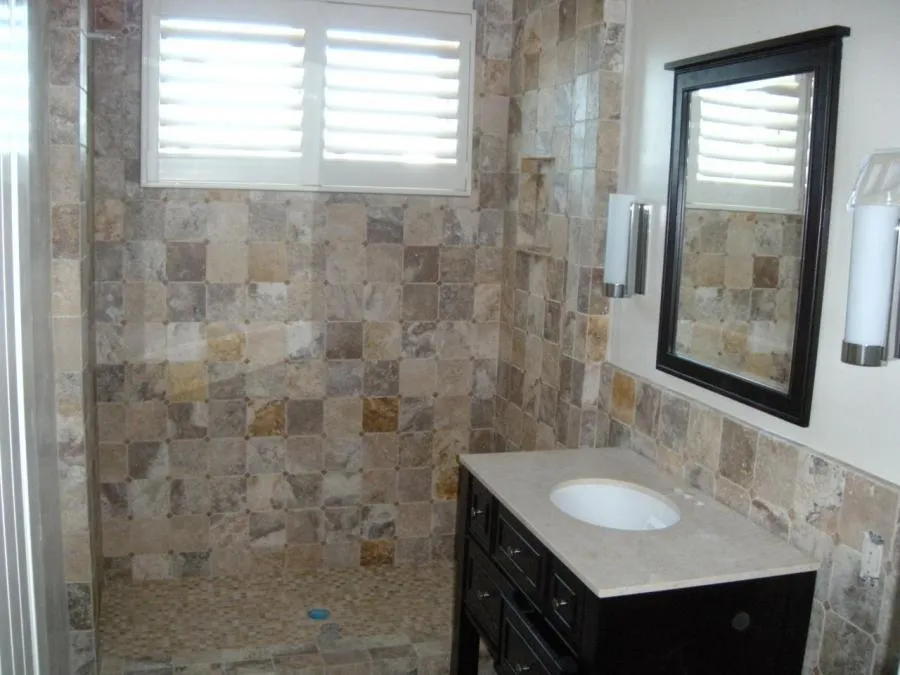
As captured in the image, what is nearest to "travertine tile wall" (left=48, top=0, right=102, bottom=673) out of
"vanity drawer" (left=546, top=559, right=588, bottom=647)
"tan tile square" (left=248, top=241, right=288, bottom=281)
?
"tan tile square" (left=248, top=241, right=288, bottom=281)

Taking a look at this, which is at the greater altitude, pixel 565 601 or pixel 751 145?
pixel 751 145

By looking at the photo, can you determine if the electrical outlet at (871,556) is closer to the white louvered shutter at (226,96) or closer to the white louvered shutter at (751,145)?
the white louvered shutter at (751,145)

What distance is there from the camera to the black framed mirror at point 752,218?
1.97m

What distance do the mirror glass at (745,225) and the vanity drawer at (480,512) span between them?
2.10 feet

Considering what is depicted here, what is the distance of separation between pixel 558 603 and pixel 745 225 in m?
0.98

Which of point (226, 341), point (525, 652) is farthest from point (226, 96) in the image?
point (525, 652)

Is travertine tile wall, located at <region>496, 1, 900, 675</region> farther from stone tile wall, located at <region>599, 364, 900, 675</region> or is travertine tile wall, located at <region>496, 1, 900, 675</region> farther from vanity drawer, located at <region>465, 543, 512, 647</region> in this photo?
vanity drawer, located at <region>465, 543, 512, 647</region>

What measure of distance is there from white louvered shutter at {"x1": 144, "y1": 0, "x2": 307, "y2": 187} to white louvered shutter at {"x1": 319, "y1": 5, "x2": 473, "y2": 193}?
132mm

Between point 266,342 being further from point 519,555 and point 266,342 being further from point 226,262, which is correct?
point 519,555

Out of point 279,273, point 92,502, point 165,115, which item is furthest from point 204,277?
point 92,502

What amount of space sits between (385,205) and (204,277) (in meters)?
0.71

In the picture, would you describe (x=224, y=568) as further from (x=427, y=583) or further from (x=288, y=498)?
(x=427, y=583)

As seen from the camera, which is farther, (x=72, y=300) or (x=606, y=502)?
(x=72, y=300)

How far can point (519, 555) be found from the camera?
7.32ft
